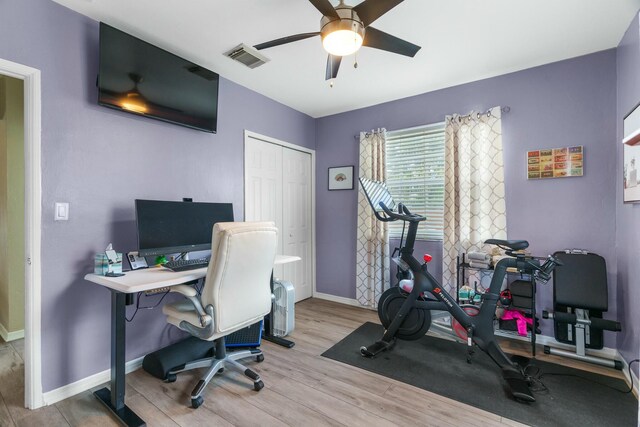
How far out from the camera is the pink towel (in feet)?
8.54

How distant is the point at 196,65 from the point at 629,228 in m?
3.73

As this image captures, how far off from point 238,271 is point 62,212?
1.26 metres

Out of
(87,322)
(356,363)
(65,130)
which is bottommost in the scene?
(356,363)

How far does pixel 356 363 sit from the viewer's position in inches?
92.9

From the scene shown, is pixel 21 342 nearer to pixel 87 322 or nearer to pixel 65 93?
pixel 87 322

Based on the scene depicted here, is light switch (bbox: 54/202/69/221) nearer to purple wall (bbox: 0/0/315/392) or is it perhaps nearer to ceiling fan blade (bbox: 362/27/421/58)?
purple wall (bbox: 0/0/315/392)

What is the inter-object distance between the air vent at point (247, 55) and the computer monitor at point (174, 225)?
134 cm

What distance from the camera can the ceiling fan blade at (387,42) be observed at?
1.79m

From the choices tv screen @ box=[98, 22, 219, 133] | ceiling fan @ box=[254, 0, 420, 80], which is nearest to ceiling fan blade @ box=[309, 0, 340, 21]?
ceiling fan @ box=[254, 0, 420, 80]

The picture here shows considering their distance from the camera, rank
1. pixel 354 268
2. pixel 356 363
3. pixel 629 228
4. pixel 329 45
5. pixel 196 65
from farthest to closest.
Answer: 1. pixel 354 268
2. pixel 196 65
3. pixel 356 363
4. pixel 629 228
5. pixel 329 45

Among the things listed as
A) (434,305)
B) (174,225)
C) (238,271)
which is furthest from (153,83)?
(434,305)

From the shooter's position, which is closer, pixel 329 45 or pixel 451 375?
pixel 329 45

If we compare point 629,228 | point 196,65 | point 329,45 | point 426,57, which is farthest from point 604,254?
point 196,65

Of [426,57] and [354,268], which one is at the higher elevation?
[426,57]
